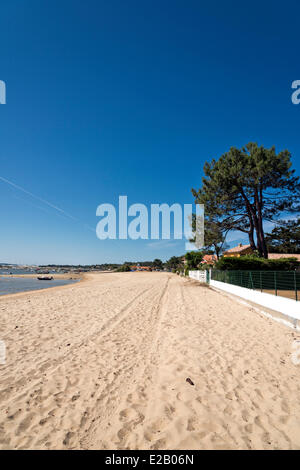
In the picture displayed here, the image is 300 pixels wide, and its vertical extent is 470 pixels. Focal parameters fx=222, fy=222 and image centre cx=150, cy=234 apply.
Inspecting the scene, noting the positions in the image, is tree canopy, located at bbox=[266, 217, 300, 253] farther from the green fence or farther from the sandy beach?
the sandy beach

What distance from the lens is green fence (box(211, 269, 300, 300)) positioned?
7977 millimetres

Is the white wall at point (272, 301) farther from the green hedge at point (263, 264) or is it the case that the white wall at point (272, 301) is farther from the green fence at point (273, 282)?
the green hedge at point (263, 264)

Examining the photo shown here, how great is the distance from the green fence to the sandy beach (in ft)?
5.73

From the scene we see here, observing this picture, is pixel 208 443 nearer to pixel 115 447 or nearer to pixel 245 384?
pixel 115 447

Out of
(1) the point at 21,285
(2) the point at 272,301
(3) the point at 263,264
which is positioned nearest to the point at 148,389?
(2) the point at 272,301

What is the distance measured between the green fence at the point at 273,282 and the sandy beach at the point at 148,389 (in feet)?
5.73

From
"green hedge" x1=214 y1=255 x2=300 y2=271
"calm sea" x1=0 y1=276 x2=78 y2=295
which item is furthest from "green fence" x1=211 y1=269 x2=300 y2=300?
"calm sea" x1=0 y1=276 x2=78 y2=295

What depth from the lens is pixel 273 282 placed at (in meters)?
9.62

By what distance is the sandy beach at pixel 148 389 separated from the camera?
2.60m

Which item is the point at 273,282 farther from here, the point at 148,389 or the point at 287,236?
the point at 287,236

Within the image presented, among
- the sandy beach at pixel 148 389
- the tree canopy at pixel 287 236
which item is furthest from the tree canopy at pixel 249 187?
the sandy beach at pixel 148 389

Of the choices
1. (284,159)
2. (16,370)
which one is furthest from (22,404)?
(284,159)

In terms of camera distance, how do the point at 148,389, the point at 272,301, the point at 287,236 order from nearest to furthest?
the point at 148,389, the point at 272,301, the point at 287,236

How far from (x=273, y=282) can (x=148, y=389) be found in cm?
810
